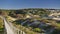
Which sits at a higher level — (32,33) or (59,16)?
(59,16)

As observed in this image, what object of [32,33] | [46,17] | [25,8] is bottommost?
[32,33]

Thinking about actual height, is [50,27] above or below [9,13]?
below

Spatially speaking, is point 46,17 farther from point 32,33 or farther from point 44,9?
point 32,33

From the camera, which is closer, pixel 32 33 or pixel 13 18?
pixel 32 33

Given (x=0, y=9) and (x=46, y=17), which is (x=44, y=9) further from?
(x=0, y=9)

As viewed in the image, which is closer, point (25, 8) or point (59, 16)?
point (59, 16)

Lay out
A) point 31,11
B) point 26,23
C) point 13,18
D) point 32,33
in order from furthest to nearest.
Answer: point 31,11 → point 13,18 → point 26,23 → point 32,33

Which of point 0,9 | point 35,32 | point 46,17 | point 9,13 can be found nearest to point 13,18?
point 9,13

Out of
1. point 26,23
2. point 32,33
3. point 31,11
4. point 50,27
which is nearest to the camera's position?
point 32,33

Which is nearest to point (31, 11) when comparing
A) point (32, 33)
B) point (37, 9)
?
point (37, 9)

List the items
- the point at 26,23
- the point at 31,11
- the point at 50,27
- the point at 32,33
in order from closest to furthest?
the point at 32,33, the point at 50,27, the point at 26,23, the point at 31,11

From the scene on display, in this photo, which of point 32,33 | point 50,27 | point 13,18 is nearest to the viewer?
point 32,33
